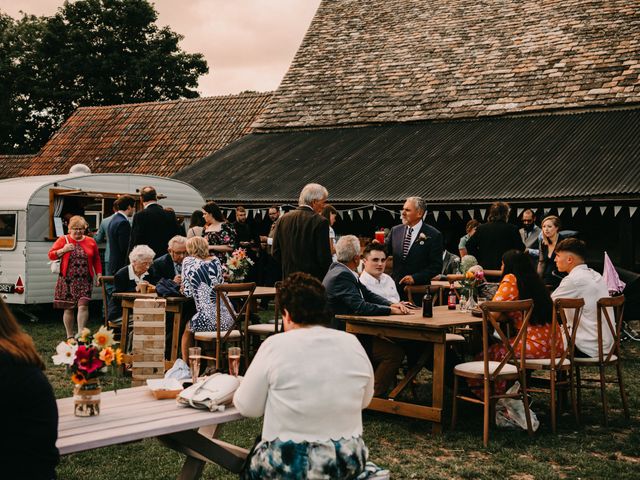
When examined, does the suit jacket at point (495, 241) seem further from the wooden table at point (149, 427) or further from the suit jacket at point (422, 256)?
the wooden table at point (149, 427)

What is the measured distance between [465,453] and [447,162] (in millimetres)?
10267

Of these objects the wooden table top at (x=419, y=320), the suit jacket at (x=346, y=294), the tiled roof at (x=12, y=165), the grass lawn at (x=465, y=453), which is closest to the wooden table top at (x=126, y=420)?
the grass lawn at (x=465, y=453)

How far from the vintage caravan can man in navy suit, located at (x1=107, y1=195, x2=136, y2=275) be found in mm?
2582

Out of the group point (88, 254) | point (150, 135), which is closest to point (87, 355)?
point (88, 254)

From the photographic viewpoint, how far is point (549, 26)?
18312 mm

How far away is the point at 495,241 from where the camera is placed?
942 cm

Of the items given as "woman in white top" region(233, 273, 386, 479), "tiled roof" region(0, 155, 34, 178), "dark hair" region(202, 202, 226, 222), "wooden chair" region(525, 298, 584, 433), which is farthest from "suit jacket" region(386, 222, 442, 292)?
"tiled roof" region(0, 155, 34, 178)

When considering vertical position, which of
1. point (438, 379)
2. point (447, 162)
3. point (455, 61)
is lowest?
→ point (438, 379)

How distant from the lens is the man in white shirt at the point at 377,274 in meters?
7.15

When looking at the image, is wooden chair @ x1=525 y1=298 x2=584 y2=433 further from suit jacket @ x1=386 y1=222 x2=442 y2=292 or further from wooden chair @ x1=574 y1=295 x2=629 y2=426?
suit jacket @ x1=386 y1=222 x2=442 y2=292

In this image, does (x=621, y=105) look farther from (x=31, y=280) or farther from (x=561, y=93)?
(x=31, y=280)

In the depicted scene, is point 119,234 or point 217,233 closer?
point 217,233

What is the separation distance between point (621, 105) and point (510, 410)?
1057 centimetres

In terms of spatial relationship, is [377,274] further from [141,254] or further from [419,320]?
[141,254]
